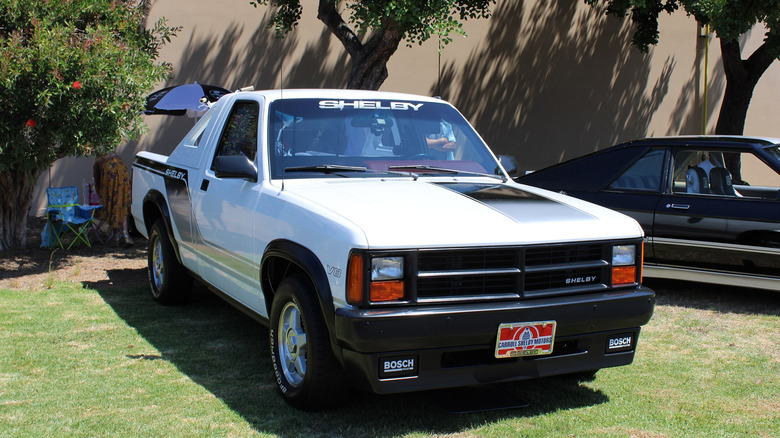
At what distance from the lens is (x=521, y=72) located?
52.7 feet

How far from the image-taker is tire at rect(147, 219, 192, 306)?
646 centimetres

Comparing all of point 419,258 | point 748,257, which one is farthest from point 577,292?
point 748,257

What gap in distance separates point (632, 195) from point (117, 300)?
4.95m

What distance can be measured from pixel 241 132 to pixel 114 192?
16.6 ft

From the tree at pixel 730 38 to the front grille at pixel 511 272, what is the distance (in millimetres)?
8850

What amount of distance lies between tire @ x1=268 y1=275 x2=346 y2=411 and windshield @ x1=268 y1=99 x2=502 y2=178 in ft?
2.91

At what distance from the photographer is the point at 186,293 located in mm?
6691

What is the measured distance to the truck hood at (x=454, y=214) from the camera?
3742 millimetres

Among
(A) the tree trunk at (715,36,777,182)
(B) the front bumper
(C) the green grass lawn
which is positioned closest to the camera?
(B) the front bumper

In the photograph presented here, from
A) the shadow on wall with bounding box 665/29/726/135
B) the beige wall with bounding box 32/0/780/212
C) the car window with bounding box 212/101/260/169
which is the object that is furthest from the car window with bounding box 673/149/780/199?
the shadow on wall with bounding box 665/29/726/135

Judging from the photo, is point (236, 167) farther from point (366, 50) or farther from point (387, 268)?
point (366, 50)

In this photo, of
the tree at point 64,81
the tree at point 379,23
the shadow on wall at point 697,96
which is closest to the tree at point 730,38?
the shadow on wall at point 697,96

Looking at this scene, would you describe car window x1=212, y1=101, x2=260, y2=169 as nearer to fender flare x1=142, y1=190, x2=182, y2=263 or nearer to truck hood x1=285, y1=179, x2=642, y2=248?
truck hood x1=285, y1=179, x2=642, y2=248

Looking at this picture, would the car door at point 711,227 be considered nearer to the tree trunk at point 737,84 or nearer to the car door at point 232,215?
the car door at point 232,215
